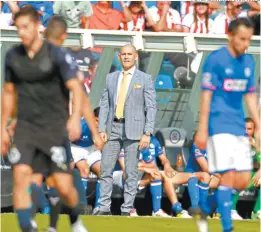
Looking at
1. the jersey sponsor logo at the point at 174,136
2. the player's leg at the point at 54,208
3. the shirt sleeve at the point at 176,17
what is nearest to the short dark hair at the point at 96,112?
the jersey sponsor logo at the point at 174,136

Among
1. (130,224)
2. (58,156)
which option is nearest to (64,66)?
(58,156)

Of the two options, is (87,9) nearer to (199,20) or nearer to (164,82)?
(164,82)

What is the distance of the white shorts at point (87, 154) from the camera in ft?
57.9

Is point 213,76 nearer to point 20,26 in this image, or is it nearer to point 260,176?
point 20,26

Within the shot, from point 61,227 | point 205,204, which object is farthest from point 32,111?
point 61,227

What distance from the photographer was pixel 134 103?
1652cm

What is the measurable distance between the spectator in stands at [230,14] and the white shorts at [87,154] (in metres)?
2.95

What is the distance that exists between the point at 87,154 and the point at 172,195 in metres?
1.47

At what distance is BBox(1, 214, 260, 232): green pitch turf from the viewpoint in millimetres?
14141

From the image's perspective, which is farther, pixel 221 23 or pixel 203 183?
pixel 221 23

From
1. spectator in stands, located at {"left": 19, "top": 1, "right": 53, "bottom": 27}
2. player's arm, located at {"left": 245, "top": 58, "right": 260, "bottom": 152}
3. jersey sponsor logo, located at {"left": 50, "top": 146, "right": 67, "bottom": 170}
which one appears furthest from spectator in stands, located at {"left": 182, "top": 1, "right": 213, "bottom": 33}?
jersey sponsor logo, located at {"left": 50, "top": 146, "right": 67, "bottom": 170}

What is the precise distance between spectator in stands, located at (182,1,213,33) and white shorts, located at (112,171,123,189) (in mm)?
2721

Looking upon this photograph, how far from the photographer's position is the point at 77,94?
35.3 ft

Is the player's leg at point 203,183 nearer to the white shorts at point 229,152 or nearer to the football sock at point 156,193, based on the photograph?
the football sock at point 156,193
